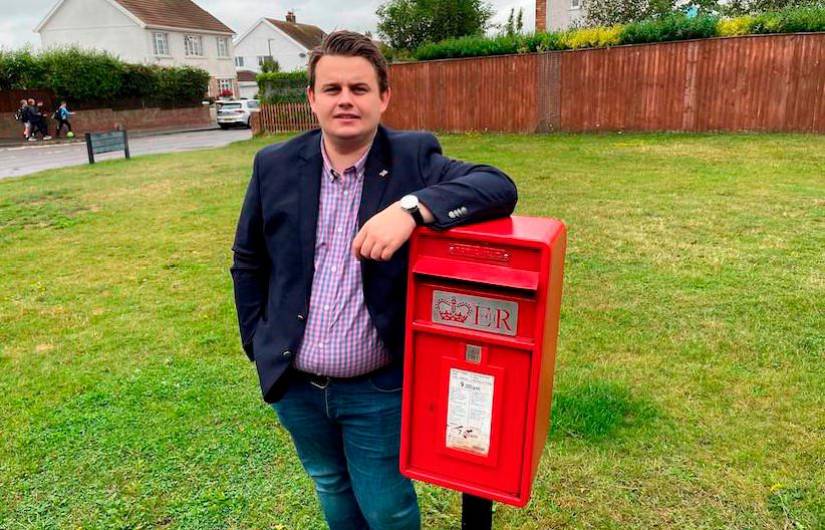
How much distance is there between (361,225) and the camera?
1.75 meters

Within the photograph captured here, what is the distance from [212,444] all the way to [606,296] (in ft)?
9.74

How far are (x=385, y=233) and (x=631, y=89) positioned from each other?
14.5 m

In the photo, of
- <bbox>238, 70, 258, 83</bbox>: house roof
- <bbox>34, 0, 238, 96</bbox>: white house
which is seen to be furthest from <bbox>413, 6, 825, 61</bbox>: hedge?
<bbox>238, 70, 258, 83</bbox>: house roof

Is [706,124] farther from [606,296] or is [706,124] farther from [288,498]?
[288,498]

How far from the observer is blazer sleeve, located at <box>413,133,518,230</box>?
1597 millimetres

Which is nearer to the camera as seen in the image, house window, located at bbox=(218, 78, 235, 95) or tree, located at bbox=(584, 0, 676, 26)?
tree, located at bbox=(584, 0, 676, 26)

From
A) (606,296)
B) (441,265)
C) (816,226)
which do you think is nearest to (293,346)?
(441,265)

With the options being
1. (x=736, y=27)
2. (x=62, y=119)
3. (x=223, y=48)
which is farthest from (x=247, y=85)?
(x=736, y=27)

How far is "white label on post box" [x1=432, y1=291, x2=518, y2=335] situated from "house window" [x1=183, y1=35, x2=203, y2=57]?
46.9 meters

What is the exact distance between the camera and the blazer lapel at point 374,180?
69.0 inches

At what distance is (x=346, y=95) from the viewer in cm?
170

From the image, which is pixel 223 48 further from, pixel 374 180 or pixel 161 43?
pixel 374 180

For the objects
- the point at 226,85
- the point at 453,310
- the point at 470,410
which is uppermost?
the point at 226,85

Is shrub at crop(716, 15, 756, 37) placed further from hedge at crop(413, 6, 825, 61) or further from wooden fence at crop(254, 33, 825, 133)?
wooden fence at crop(254, 33, 825, 133)
